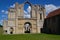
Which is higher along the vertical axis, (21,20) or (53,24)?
(21,20)

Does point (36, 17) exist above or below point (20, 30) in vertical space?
above

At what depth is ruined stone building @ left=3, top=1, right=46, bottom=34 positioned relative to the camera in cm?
4544

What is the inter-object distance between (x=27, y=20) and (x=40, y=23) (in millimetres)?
3913

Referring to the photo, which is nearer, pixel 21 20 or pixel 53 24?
pixel 53 24

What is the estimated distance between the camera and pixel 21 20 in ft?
150

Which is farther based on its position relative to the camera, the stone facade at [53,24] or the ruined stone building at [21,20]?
the ruined stone building at [21,20]

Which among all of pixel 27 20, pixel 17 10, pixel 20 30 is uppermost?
pixel 17 10

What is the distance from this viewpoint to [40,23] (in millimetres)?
47062

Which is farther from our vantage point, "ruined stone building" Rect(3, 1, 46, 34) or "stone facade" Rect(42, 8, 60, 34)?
"ruined stone building" Rect(3, 1, 46, 34)

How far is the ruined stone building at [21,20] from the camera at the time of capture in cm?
4544

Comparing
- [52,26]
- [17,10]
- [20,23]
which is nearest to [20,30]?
[20,23]

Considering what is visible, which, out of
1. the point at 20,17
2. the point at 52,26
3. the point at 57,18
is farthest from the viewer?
the point at 20,17

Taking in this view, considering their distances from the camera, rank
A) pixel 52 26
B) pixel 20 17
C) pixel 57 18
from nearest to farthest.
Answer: pixel 57 18
pixel 52 26
pixel 20 17

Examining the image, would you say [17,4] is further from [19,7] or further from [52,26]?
[52,26]
